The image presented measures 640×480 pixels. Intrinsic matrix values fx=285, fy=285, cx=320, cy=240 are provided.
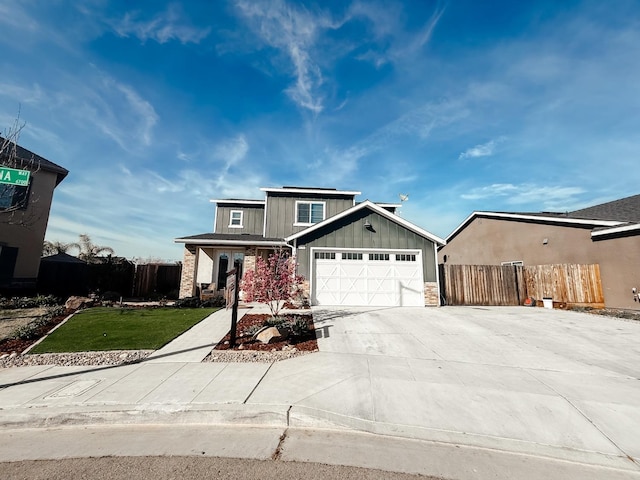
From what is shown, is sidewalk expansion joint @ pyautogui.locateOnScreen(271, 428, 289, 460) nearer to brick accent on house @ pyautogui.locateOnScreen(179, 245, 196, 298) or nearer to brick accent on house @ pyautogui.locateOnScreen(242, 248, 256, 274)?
brick accent on house @ pyautogui.locateOnScreen(242, 248, 256, 274)

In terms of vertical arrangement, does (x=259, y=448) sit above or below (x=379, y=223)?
below

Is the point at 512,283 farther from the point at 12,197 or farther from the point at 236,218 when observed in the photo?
the point at 12,197

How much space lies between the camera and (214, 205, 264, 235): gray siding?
1889 centimetres

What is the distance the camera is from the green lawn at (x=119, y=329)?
23.4 ft

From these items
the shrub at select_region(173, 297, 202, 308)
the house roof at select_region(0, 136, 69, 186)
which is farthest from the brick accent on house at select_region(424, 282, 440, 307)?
the house roof at select_region(0, 136, 69, 186)

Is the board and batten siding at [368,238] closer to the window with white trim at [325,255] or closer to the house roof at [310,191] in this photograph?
the window with white trim at [325,255]

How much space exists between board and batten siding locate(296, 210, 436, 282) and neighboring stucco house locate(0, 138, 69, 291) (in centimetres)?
1337

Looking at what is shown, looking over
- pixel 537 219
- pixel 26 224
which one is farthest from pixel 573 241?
pixel 26 224

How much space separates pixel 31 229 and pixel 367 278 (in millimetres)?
16844

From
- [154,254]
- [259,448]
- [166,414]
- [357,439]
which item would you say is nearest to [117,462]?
[166,414]

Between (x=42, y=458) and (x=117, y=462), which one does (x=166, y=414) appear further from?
(x=42, y=458)

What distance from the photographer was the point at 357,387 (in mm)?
4980

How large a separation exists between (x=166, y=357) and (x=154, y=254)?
46.2 m

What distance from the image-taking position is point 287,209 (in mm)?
18141
